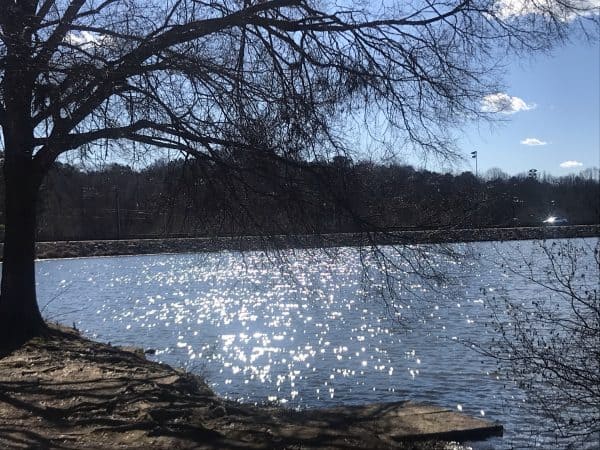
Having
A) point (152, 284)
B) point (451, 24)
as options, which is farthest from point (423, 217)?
point (152, 284)

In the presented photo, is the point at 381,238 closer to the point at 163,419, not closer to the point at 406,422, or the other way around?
the point at 406,422

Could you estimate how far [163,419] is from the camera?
6.83 metres

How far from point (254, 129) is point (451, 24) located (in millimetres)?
3038

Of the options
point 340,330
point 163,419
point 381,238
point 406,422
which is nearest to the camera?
point 163,419

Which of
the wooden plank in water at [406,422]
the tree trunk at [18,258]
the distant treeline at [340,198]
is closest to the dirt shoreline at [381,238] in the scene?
the distant treeline at [340,198]

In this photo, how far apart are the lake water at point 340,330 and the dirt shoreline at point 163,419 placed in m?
1.08

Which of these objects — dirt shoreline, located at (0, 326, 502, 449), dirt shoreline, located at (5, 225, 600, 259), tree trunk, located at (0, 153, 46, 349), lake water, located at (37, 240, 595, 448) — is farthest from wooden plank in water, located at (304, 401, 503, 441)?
tree trunk, located at (0, 153, 46, 349)

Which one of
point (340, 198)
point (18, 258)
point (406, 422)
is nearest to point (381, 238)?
point (340, 198)

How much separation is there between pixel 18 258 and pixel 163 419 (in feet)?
21.1

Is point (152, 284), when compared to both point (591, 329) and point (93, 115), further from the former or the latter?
point (591, 329)

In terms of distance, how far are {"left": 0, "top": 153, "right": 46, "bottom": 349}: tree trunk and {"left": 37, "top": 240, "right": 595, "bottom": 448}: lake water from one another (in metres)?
3.24

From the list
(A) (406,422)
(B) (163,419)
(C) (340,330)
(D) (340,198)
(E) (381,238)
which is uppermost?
(D) (340,198)

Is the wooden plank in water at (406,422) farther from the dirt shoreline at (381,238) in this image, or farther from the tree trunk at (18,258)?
the tree trunk at (18,258)

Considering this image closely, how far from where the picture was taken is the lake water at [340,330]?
8773 millimetres
